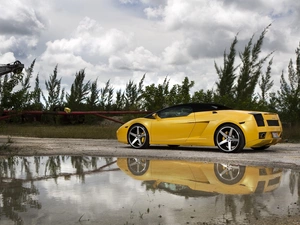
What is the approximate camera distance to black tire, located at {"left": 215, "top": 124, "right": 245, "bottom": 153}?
10.1 m

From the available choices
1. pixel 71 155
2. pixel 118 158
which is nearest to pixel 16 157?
pixel 71 155

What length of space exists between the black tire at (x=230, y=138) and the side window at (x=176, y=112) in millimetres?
1068

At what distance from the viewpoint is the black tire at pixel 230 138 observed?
10.1 m

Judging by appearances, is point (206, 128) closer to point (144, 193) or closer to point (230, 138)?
point (230, 138)

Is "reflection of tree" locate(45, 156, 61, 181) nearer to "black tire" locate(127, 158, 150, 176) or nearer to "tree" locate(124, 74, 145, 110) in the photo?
"black tire" locate(127, 158, 150, 176)

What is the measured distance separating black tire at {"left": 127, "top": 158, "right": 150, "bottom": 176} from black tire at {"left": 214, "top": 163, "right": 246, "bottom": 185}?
1.25 m

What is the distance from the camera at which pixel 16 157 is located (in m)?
9.18

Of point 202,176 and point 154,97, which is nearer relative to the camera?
point 202,176

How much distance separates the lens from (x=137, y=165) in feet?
26.1

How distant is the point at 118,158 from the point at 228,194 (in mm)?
4176

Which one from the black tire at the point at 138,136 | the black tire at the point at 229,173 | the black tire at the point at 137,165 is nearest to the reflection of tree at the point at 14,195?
the black tire at the point at 137,165

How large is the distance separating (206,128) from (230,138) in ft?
2.22

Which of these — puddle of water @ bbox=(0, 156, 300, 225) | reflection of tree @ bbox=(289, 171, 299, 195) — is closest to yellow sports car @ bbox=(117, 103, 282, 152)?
puddle of water @ bbox=(0, 156, 300, 225)

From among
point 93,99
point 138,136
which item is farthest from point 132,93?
point 138,136
